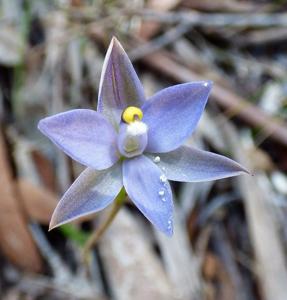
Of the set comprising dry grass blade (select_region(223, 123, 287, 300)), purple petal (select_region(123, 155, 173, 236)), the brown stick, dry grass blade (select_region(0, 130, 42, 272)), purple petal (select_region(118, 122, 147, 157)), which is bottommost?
dry grass blade (select_region(223, 123, 287, 300))

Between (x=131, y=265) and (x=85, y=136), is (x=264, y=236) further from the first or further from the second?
(x=85, y=136)

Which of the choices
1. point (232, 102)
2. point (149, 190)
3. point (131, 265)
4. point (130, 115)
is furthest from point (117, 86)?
point (232, 102)

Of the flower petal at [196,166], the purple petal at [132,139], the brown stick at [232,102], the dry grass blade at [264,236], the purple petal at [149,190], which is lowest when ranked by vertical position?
the dry grass blade at [264,236]

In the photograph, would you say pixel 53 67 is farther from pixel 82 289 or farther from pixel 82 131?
pixel 82 131

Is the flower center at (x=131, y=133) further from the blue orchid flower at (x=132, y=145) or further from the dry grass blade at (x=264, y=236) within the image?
the dry grass blade at (x=264, y=236)

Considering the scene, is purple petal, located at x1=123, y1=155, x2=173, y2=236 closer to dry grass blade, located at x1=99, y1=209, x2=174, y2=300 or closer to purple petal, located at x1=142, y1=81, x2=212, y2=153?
purple petal, located at x1=142, y1=81, x2=212, y2=153

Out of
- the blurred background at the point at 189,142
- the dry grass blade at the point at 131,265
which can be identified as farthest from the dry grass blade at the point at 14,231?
the dry grass blade at the point at 131,265

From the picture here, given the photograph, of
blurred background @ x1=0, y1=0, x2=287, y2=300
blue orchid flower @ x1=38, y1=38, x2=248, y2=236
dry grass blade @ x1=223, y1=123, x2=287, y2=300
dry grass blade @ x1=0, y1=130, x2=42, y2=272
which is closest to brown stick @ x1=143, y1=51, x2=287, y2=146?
blurred background @ x1=0, y1=0, x2=287, y2=300
